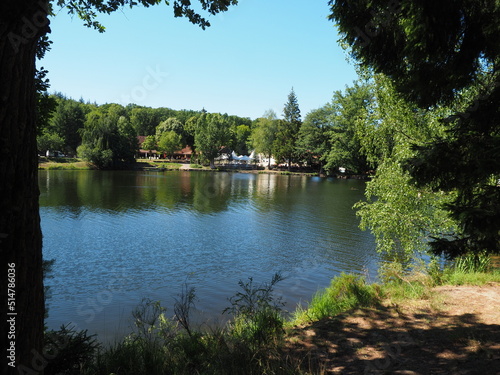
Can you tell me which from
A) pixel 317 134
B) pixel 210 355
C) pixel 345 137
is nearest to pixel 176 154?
pixel 317 134

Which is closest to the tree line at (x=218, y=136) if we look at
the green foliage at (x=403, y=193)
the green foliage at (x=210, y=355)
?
the green foliage at (x=403, y=193)

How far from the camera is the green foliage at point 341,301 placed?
715cm

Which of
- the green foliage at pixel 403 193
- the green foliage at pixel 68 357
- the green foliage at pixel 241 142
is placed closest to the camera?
the green foliage at pixel 68 357

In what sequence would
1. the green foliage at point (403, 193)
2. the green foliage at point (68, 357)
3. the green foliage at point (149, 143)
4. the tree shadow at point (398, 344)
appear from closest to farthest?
the green foliage at point (68, 357), the tree shadow at point (398, 344), the green foliage at point (403, 193), the green foliage at point (149, 143)

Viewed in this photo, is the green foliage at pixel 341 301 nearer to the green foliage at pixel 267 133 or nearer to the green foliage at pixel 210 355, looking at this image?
the green foliage at pixel 210 355

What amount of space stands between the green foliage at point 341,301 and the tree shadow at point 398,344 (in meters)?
0.85

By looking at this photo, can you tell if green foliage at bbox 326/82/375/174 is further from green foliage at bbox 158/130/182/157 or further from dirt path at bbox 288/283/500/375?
dirt path at bbox 288/283/500/375

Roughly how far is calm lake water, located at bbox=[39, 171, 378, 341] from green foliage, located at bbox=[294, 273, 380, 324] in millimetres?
1836

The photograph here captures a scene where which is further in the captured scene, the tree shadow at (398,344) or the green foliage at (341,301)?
the green foliage at (341,301)

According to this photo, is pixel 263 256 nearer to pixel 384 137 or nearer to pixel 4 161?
pixel 384 137

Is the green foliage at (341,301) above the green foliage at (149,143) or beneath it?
beneath

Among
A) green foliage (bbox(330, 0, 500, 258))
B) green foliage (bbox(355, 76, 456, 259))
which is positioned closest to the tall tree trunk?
green foliage (bbox(330, 0, 500, 258))

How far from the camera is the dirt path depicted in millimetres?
4094

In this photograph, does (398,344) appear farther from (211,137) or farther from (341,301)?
(211,137)
